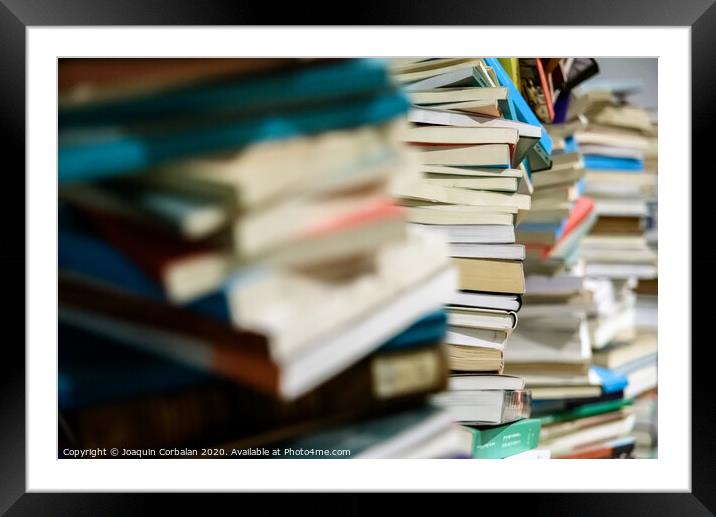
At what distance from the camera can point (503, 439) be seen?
1175 mm

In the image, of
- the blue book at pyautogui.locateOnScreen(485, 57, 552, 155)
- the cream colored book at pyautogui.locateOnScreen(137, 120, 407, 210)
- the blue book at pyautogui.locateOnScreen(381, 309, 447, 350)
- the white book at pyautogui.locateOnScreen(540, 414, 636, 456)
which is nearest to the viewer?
the cream colored book at pyautogui.locateOnScreen(137, 120, 407, 210)

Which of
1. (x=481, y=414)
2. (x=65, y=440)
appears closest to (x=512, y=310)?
(x=481, y=414)

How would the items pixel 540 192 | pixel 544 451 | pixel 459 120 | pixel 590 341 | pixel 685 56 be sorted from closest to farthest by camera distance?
pixel 685 56 → pixel 459 120 → pixel 544 451 → pixel 540 192 → pixel 590 341

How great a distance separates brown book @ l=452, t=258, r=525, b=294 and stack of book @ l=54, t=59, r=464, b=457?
21.4 inches

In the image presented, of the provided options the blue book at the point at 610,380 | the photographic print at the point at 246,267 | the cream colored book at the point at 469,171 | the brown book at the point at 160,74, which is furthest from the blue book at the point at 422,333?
the blue book at the point at 610,380

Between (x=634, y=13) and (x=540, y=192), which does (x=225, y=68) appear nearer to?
→ (x=634, y=13)

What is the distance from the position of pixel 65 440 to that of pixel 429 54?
0.73 m

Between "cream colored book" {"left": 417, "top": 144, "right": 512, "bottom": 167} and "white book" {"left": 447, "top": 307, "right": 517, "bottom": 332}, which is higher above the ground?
"cream colored book" {"left": 417, "top": 144, "right": 512, "bottom": 167}

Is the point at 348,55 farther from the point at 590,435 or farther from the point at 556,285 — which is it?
the point at 590,435

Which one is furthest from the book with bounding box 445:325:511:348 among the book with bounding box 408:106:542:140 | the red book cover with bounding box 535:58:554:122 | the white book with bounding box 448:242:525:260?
the red book cover with bounding box 535:58:554:122

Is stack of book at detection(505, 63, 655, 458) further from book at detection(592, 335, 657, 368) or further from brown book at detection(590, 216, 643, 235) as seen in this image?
brown book at detection(590, 216, 643, 235)

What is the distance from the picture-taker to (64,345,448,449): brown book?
56 cm

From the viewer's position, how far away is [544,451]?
1.25 m

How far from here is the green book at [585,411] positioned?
1386 mm
